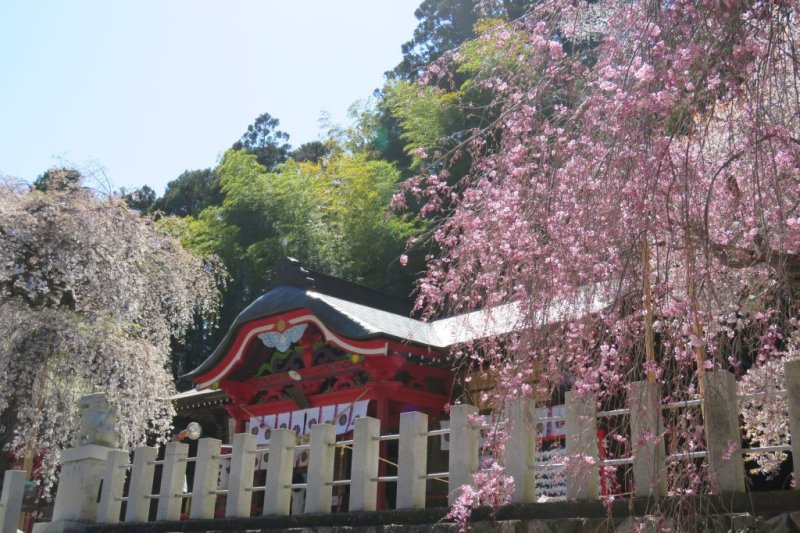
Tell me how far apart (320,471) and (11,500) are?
4.71m

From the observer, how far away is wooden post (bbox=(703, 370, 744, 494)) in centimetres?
537

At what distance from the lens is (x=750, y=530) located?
5.21 meters

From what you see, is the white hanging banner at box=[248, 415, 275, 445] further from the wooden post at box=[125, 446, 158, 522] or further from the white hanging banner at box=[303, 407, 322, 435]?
the wooden post at box=[125, 446, 158, 522]

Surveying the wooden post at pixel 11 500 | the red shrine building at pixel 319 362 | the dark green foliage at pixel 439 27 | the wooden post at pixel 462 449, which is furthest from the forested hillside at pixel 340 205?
the wooden post at pixel 462 449

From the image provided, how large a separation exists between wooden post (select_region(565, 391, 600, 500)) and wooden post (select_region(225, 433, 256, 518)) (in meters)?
3.54

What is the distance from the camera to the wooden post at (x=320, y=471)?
793 centimetres

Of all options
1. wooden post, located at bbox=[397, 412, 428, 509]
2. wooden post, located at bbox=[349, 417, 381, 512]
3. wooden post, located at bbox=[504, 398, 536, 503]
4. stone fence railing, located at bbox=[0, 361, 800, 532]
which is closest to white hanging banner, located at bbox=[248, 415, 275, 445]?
stone fence railing, located at bbox=[0, 361, 800, 532]

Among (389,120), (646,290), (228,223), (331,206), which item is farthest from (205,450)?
(389,120)

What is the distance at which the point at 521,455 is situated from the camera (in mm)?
6625

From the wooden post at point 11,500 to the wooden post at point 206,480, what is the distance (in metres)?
→ 2.85

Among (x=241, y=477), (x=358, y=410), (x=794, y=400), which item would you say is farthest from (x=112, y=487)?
(x=794, y=400)

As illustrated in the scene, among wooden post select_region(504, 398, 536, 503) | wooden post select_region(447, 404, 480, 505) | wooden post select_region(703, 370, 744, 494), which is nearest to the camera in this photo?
wooden post select_region(703, 370, 744, 494)

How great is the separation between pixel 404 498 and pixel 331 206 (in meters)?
15.0

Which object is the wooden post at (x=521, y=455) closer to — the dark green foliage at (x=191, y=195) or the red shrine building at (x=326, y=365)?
the red shrine building at (x=326, y=365)
